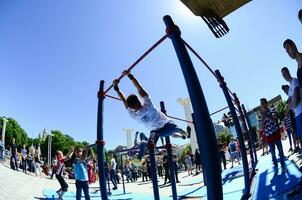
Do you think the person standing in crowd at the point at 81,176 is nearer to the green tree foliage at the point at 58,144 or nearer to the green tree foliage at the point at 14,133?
the green tree foliage at the point at 14,133

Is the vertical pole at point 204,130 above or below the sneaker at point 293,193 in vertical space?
above

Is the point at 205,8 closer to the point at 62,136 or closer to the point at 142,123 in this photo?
the point at 142,123

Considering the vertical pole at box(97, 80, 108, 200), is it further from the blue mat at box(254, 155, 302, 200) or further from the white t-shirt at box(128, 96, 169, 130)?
the blue mat at box(254, 155, 302, 200)

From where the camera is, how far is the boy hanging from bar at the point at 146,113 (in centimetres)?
432

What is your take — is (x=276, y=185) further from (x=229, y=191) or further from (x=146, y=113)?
(x=146, y=113)

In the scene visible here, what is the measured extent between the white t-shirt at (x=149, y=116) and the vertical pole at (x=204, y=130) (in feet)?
7.43

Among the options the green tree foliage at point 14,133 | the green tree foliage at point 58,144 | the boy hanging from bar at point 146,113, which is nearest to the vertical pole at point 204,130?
the boy hanging from bar at point 146,113

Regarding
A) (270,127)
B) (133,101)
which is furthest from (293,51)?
(270,127)

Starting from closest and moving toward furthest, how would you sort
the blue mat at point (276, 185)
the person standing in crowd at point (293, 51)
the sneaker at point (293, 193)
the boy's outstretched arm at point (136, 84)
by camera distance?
1. the sneaker at point (293, 193)
2. the person standing in crowd at point (293, 51)
3. the blue mat at point (276, 185)
4. the boy's outstretched arm at point (136, 84)

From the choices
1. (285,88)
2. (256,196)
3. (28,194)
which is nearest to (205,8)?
(285,88)

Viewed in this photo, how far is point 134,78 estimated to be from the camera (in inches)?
165

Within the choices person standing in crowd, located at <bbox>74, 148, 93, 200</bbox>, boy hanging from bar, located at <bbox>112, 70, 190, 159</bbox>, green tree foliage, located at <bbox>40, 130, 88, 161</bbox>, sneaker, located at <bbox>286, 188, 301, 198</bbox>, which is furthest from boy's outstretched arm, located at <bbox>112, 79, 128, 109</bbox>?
green tree foliage, located at <bbox>40, 130, 88, 161</bbox>

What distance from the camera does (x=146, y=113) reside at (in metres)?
4.40

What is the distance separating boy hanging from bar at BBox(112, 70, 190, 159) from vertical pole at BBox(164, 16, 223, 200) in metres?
2.09
